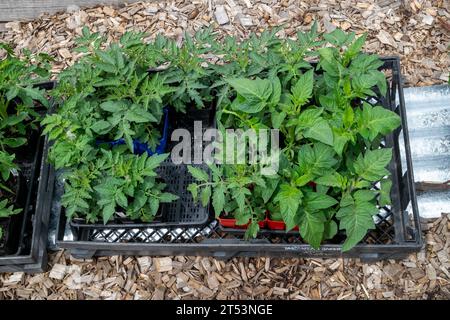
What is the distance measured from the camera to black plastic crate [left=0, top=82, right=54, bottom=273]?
2.85 metres

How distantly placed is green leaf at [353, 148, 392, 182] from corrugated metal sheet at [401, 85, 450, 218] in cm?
77

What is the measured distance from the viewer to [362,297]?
2881 mm

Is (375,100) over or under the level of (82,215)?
over

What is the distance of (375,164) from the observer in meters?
2.43

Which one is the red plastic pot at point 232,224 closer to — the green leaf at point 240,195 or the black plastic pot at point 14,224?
the green leaf at point 240,195

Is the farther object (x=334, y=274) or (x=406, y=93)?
(x=406, y=93)

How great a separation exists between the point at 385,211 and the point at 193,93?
123 cm

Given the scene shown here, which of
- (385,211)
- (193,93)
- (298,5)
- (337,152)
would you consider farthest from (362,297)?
(298,5)

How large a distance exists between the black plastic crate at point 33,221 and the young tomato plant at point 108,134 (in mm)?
236

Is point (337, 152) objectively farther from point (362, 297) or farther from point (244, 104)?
point (362, 297)

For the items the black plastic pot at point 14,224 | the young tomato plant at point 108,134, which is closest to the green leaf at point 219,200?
the young tomato plant at point 108,134

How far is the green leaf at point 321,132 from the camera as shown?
236 centimetres

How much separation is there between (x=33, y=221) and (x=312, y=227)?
1.57 meters

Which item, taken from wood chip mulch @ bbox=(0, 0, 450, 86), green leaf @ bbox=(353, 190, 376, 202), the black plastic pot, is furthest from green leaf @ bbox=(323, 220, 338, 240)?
the black plastic pot
